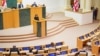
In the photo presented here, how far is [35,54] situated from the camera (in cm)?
1443

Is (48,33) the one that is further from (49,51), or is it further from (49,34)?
(49,51)

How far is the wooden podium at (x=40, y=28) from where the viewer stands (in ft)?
63.0

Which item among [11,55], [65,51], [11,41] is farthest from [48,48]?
[11,41]

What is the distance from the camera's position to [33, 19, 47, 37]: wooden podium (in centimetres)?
1920

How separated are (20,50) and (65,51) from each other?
9.00ft

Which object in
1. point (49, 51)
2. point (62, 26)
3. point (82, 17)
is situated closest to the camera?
point (49, 51)

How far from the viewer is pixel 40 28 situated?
1933 centimetres

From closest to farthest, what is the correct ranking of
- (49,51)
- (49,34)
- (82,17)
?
(49,51), (49,34), (82,17)

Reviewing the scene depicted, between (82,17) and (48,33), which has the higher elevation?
(82,17)

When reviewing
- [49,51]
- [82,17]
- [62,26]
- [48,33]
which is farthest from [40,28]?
[82,17]

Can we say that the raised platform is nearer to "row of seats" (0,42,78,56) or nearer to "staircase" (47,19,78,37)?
"staircase" (47,19,78,37)

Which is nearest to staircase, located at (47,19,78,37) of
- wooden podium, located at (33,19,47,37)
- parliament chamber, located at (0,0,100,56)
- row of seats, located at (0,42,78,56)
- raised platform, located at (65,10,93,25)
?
parliament chamber, located at (0,0,100,56)

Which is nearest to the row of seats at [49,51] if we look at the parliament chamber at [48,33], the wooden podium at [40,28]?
the parliament chamber at [48,33]

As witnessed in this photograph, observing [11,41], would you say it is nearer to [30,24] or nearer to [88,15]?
[30,24]
